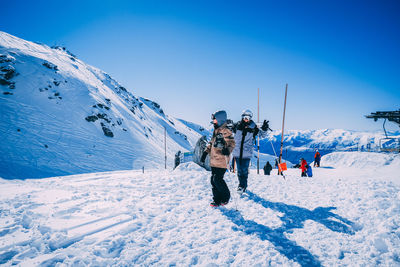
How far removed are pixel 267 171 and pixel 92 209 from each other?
1419 cm

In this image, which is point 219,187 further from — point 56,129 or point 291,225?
point 56,129

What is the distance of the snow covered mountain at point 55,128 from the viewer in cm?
2884

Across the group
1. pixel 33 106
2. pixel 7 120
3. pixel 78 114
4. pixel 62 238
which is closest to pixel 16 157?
pixel 7 120

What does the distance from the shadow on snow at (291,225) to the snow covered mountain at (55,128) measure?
31998mm

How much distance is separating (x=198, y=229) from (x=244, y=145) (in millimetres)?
3052

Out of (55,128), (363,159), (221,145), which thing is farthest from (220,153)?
(55,128)

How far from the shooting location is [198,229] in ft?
11.3

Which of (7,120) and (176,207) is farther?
(7,120)

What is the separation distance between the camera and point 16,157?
27.0 metres

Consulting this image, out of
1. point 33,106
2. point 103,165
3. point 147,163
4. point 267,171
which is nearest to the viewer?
point 267,171

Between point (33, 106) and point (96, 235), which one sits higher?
point (33, 106)

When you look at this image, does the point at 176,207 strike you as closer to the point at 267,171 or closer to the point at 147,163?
the point at 267,171

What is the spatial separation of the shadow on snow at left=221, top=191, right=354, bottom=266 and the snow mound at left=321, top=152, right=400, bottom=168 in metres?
20.3

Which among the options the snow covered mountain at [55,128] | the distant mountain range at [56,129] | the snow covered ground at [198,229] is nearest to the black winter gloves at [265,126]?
the snow covered ground at [198,229]
